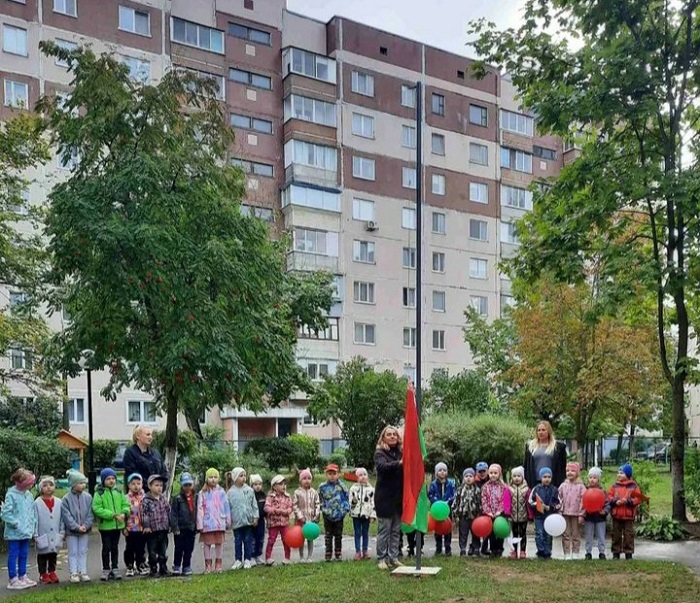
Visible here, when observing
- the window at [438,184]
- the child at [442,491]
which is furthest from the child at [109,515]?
the window at [438,184]

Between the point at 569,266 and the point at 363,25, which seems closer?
the point at 569,266

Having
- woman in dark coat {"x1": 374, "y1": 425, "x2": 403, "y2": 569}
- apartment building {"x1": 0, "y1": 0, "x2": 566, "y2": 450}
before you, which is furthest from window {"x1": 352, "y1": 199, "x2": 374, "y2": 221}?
woman in dark coat {"x1": 374, "y1": 425, "x2": 403, "y2": 569}

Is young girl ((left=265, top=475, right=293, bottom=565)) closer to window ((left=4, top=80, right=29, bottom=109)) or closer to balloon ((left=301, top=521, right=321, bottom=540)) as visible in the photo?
balloon ((left=301, top=521, right=321, bottom=540))

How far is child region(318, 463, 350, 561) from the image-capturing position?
34.9 ft

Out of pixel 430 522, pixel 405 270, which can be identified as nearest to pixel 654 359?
pixel 430 522

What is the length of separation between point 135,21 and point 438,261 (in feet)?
69.6

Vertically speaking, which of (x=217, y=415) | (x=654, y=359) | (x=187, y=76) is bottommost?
(x=217, y=415)

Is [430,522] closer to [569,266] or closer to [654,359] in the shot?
[569,266]

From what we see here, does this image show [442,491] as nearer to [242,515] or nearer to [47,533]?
[242,515]

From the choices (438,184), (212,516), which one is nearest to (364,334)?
(438,184)

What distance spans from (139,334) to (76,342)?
120 cm

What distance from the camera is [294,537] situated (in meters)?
10.3

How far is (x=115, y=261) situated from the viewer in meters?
12.6

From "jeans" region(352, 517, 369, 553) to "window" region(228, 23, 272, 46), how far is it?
1350 inches
